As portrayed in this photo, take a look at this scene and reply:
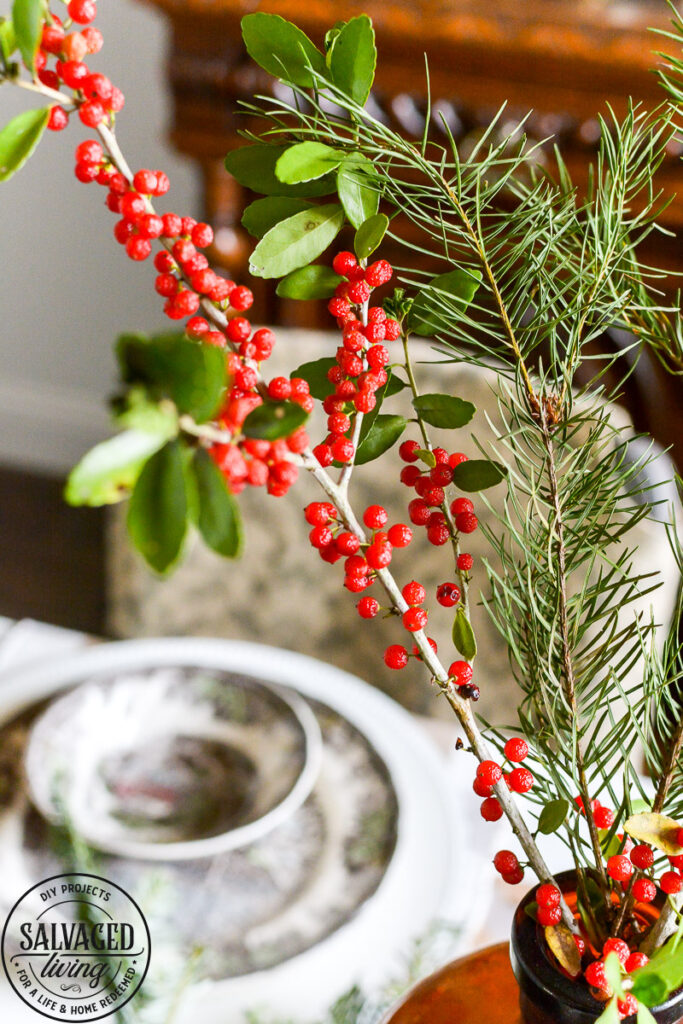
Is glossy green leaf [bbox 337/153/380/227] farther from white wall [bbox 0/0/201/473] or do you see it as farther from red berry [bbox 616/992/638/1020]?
white wall [bbox 0/0/201/473]

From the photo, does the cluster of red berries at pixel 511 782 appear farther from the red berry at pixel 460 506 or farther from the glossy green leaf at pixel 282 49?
the glossy green leaf at pixel 282 49

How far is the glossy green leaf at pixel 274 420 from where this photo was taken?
0.19 meters

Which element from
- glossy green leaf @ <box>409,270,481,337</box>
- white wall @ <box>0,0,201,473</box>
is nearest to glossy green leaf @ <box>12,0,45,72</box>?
glossy green leaf @ <box>409,270,481,337</box>

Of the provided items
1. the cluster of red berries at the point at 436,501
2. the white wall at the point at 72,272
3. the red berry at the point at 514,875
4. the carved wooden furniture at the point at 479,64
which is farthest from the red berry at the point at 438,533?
the white wall at the point at 72,272

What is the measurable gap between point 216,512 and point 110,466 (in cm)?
2

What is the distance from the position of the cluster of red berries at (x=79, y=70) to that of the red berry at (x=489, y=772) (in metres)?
0.18

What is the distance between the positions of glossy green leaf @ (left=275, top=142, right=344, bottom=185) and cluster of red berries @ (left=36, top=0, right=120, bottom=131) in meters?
0.04

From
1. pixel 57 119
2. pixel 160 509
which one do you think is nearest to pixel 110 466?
pixel 160 509

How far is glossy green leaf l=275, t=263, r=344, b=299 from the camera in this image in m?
0.27

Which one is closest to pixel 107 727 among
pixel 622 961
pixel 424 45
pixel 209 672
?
pixel 209 672

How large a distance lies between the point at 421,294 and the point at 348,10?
122 cm

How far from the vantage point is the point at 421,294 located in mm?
273

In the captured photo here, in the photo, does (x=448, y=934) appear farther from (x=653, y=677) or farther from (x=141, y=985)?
(x=653, y=677)

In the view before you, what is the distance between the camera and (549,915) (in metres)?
0.28
